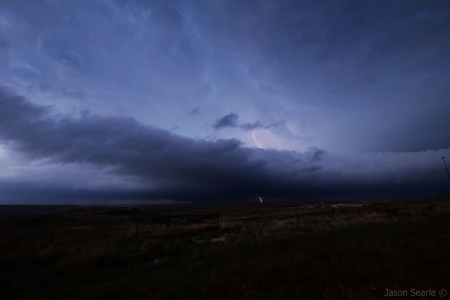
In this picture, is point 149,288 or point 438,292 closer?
point 438,292

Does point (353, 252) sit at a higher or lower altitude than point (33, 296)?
higher

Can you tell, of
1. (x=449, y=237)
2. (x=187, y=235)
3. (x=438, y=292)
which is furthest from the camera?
(x=187, y=235)

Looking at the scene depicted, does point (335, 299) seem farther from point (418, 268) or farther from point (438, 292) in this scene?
point (418, 268)

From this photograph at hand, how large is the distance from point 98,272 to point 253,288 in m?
8.41

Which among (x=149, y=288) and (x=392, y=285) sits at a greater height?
(x=392, y=285)

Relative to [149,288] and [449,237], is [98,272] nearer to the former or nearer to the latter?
[149,288]

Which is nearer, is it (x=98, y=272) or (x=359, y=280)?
(x=359, y=280)

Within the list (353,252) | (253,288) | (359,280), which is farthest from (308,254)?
(253,288)

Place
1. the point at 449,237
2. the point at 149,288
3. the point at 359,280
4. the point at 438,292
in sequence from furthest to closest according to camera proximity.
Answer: the point at 449,237
the point at 149,288
the point at 359,280
the point at 438,292

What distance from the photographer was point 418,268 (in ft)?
22.9

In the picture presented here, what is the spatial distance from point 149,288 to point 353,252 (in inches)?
340

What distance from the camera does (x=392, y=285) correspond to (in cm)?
586

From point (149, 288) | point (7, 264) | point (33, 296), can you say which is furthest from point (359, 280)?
point (7, 264)

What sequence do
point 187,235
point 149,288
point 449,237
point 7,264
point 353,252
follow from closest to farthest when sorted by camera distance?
point 149,288 < point 353,252 < point 449,237 < point 7,264 < point 187,235
